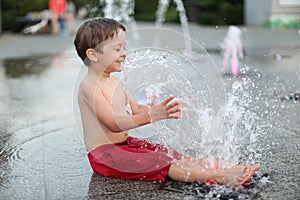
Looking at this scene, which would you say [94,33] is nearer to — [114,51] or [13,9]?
[114,51]

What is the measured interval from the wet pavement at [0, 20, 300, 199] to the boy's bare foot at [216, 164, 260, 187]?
12cm

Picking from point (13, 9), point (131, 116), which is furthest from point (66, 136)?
point (13, 9)

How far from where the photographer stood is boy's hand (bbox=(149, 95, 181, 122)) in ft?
9.82

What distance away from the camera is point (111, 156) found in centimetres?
338

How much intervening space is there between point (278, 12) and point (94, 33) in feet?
51.8

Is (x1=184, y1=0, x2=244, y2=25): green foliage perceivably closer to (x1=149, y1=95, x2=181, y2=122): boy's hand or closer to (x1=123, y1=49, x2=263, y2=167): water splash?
(x1=123, y1=49, x2=263, y2=167): water splash

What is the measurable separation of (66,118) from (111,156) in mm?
2293

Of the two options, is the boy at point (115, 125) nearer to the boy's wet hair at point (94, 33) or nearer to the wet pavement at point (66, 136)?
the boy's wet hair at point (94, 33)

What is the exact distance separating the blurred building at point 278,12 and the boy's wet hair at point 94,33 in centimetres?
1536

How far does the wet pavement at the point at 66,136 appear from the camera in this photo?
10.7 ft

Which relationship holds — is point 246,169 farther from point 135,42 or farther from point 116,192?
point 135,42

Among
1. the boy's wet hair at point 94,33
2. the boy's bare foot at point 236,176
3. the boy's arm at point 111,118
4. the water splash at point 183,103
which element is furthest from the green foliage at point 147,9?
the boy's bare foot at point 236,176

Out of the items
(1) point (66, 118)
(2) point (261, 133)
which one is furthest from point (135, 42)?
(2) point (261, 133)

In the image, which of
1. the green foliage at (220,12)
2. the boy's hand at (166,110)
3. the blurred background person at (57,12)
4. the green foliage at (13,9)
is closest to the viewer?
the boy's hand at (166,110)
